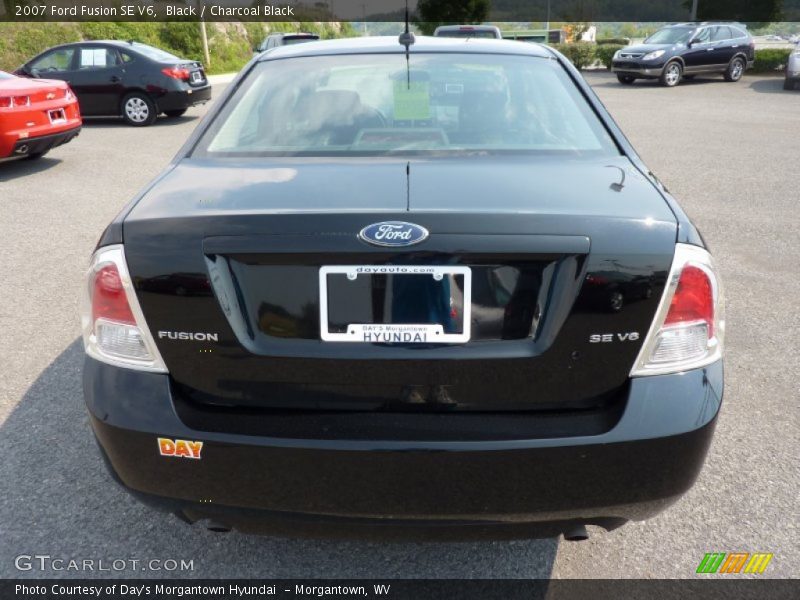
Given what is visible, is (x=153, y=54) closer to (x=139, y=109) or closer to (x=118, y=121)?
(x=139, y=109)

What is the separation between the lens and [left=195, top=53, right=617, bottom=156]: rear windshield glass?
2.57 meters

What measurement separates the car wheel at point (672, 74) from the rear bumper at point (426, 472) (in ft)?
67.3

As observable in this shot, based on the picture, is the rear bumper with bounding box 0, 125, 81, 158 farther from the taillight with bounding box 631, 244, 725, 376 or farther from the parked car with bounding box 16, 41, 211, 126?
the taillight with bounding box 631, 244, 725, 376

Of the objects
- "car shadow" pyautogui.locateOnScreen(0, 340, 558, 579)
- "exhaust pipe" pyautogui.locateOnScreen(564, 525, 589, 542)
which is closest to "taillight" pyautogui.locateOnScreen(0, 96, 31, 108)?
"car shadow" pyautogui.locateOnScreen(0, 340, 558, 579)

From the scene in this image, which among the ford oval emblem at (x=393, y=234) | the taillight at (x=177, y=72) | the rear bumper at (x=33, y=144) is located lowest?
the rear bumper at (x=33, y=144)

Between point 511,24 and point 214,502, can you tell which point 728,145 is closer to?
point 214,502

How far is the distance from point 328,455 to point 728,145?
1100 centimetres

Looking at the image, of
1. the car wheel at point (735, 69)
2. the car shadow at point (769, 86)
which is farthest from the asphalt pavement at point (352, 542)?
the car wheel at point (735, 69)

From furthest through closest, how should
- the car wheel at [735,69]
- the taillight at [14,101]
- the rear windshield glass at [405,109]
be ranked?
1. the car wheel at [735,69]
2. the taillight at [14,101]
3. the rear windshield glass at [405,109]

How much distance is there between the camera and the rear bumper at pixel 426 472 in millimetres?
1811

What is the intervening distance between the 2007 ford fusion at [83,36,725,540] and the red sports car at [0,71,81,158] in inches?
299

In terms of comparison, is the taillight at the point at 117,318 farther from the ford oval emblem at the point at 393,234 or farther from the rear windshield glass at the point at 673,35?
the rear windshield glass at the point at 673,35

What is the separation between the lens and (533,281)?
179cm

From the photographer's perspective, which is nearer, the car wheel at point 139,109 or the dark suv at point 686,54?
the car wheel at point 139,109
